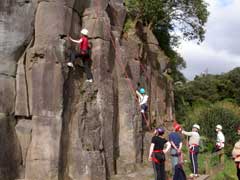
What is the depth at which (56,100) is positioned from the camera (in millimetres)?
16641

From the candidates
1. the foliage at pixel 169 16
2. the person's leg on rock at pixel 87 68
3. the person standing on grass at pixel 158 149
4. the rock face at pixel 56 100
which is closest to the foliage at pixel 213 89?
the foliage at pixel 169 16

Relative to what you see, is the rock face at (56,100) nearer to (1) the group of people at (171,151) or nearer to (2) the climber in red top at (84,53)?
(2) the climber in red top at (84,53)

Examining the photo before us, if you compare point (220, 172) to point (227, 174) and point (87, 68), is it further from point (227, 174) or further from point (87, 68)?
point (87, 68)

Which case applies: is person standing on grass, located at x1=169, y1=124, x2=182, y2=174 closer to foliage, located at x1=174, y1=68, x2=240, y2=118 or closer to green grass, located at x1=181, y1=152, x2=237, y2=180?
green grass, located at x1=181, y1=152, x2=237, y2=180

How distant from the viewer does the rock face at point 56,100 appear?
16391mm

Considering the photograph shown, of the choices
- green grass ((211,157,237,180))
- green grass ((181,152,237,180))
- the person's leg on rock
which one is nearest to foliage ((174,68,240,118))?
green grass ((181,152,237,180))

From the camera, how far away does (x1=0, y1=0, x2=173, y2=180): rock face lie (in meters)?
16.4

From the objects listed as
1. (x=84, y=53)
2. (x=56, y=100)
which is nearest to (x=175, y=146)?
(x=56, y=100)

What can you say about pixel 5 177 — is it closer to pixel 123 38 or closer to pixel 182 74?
pixel 123 38

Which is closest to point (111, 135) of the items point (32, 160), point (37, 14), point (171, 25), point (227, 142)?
point (32, 160)

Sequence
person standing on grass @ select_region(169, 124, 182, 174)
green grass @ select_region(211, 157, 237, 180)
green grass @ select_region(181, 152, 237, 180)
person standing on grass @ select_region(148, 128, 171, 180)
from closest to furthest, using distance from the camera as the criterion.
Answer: person standing on grass @ select_region(148, 128, 171, 180), person standing on grass @ select_region(169, 124, 182, 174), green grass @ select_region(211, 157, 237, 180), green grass @ select_region(181, 152, 237, 180)

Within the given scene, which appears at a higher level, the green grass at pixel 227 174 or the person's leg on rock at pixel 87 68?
the person's leg on rock at pixel 87 68

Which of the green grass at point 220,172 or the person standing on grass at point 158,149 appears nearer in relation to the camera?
the person standing on grass at point 158,149

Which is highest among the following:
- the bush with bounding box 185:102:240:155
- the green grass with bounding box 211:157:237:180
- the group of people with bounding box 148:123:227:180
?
the bush with bounding box 185:102:240:155
